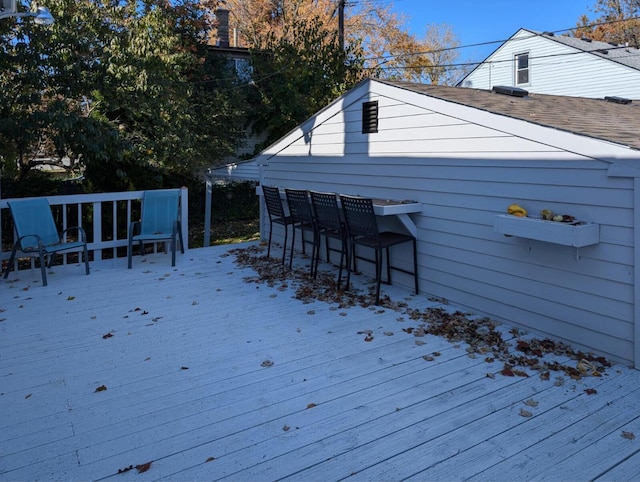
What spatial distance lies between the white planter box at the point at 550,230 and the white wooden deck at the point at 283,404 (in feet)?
2.58

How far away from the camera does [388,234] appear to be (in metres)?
4.87

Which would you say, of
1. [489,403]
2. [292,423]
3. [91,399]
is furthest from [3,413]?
[489,403]

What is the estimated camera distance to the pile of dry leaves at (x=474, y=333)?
3.04 meters

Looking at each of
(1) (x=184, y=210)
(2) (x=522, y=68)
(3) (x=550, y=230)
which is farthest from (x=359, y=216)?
(2) (x=522, y=68)

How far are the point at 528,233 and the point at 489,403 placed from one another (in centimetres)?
126

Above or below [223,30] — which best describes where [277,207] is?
below

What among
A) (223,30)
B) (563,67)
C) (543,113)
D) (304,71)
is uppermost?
(223,30)

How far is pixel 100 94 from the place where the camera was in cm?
877

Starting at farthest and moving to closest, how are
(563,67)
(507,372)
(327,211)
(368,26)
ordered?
1. (368,26)
2. (563,67)
3. (327,211)
4. (507,372)

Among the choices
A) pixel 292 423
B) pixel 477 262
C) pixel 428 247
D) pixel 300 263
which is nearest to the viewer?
pixel 292 423

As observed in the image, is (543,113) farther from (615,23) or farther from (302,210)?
(615,23)

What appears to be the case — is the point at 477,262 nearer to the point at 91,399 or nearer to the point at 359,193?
the point at 359,193

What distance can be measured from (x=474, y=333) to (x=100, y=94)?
784 centimetres

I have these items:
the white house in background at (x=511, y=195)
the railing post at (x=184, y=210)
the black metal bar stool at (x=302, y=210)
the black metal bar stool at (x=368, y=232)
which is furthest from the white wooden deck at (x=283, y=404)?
the railing post at (x=184, y=210)
